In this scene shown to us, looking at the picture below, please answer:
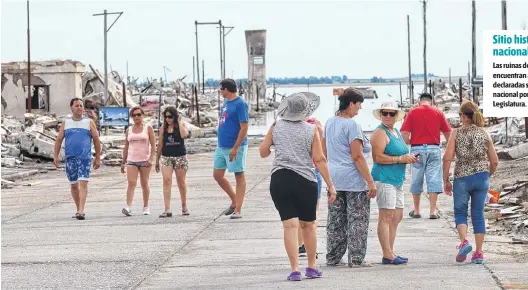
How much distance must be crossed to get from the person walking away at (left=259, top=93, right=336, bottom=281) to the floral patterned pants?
76 centimetres

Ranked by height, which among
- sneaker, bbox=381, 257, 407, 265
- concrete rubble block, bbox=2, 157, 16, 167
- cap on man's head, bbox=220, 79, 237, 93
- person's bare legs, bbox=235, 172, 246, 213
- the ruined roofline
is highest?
the ruined roofline

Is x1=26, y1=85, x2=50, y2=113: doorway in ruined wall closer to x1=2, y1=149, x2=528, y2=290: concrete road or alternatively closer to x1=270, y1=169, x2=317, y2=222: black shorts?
x1=2, y1=149, x2=528, y2=290: concrete road

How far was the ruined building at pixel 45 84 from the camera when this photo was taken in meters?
54.9

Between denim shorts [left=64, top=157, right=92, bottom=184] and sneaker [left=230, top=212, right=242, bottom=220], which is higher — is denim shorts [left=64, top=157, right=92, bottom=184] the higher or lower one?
the higher one

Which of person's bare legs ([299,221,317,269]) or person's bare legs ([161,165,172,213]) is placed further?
person's bare legs ([161,165,172,213])

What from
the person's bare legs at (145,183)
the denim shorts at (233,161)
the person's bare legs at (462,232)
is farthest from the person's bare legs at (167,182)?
the person's bare legs at (462,232)

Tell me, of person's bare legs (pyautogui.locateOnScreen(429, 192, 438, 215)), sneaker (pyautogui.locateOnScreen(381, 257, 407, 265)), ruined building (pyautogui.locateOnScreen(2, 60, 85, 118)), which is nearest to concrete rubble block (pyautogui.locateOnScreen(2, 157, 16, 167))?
person's bare legs (pyautogui.locateOnScreen(429, 192, 438, 215))

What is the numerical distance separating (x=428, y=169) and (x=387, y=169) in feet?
14.1

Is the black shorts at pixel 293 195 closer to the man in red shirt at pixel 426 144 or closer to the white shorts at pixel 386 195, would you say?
the white shorts at pixel 386 195

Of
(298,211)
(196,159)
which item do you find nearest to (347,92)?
(298,211)

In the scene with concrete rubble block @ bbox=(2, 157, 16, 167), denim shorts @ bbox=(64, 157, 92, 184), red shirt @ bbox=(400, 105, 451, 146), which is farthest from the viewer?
concrete rubble block @ bbox=(2, 157, 16, 167)

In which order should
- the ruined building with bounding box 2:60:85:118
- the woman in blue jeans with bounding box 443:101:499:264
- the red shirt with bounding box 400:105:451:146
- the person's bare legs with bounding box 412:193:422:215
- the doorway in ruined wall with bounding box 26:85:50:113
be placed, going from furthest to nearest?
the doorway in ruined wall with bounding box 26:85:50:113 < the ruined building with bounding box 2:60:85:118 < the person's bare legs with bounding box 412:193:422:215 < the red shirt with bounding box 400:105:451:146 < the woman in blue jeans with bounding box 443:101:499:264

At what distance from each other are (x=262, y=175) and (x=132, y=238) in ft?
36.5

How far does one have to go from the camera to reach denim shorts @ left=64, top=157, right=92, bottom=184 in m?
16.2
